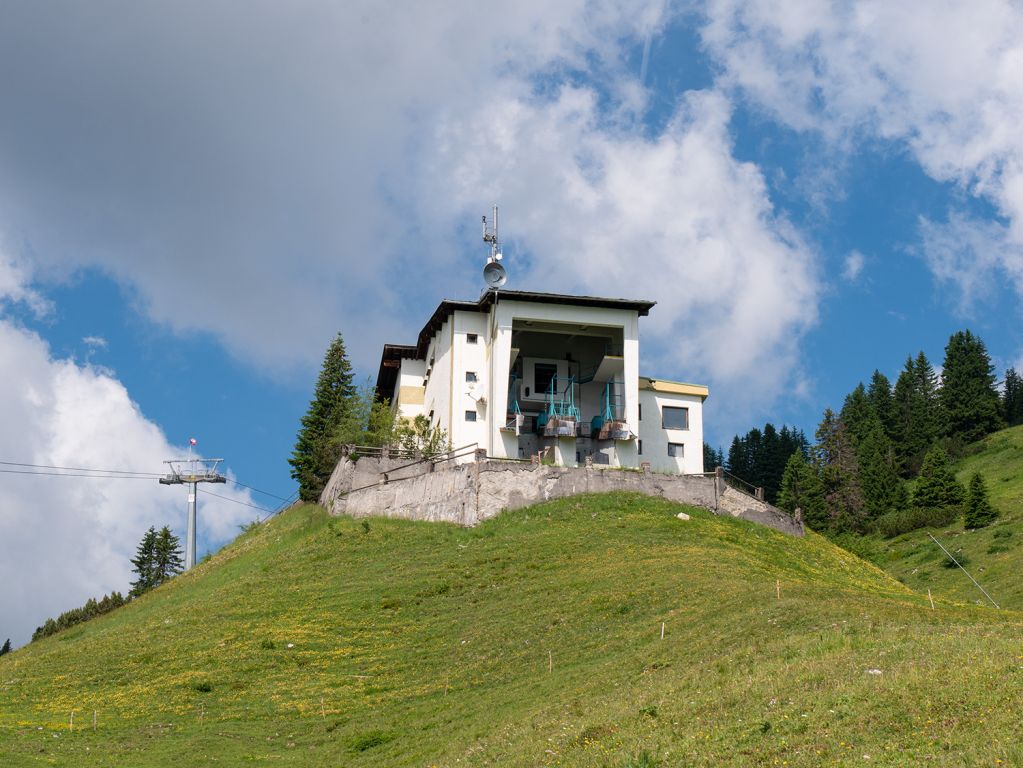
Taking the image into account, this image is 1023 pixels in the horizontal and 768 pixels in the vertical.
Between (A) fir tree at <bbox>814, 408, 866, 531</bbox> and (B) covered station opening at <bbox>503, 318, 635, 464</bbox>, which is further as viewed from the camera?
(A) fir tree at <bbox>814, 408, 866, 531</bbox>

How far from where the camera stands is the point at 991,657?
2538 cm

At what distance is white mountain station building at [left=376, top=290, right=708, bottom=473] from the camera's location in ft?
217

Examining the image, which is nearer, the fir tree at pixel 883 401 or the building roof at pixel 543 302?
the building roof at pixel 543 302

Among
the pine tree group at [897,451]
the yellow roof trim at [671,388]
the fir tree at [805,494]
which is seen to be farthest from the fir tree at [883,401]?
the yellow roof trim at [671,388]

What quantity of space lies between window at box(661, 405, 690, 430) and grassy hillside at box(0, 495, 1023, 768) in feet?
42.3

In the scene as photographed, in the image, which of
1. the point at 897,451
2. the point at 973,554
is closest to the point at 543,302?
the point at 973,554

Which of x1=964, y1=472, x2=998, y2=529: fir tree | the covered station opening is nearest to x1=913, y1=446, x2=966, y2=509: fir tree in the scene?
x1=964, y1=472, x2=998, y2=529: fir tree

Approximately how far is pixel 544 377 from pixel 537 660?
35713 millimetres

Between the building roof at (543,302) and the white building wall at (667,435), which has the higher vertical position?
the building roof at (543,302)

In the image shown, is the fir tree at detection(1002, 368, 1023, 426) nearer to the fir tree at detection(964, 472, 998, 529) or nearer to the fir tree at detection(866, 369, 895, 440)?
the fir tree at detection(866, 369, 895, 440)

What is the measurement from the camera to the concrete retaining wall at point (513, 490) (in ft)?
191

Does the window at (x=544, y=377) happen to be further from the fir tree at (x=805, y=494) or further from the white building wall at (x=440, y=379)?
the fir tree at (x=805, y=494)

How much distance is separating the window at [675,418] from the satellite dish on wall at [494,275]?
Result: 1267 cm

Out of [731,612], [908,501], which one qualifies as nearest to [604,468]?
[731,612]
